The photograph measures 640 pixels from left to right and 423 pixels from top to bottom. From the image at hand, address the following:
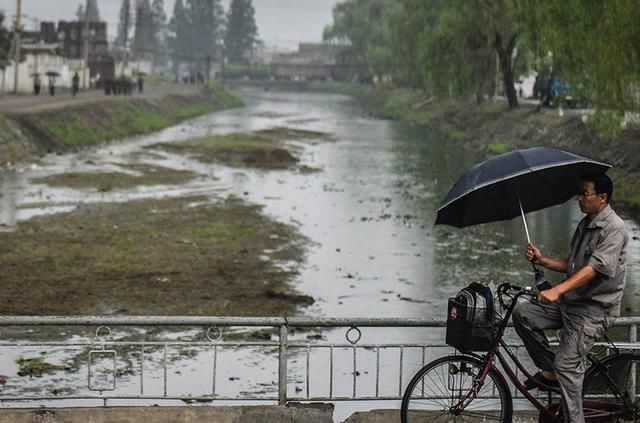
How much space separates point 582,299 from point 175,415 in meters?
3.09

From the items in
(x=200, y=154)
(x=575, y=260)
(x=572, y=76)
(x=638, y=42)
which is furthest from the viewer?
(x=200, y=154)

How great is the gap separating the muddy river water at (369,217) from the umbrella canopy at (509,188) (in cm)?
795

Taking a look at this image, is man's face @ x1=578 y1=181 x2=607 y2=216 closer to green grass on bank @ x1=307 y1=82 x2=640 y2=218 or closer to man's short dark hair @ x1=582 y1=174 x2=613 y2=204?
man's short dark hair @ x1=582 y1=174 x2=613 y2=204

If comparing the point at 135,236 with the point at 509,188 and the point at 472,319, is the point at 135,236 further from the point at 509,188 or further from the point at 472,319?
the point at 472,319

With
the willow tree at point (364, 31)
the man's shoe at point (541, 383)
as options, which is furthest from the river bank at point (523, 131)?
the man's shoe at point (541, 383)

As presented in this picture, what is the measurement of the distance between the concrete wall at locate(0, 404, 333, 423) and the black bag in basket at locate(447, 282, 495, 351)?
1.42 m

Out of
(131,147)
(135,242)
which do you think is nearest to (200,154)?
(131,147)

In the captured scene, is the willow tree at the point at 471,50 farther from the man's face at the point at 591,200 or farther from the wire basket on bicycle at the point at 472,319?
the wire basket on bicycle at the point at 472,319

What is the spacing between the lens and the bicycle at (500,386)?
788cm

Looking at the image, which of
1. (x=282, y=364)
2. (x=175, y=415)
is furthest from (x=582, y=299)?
(x=175, y=415)

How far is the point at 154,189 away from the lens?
34375mm

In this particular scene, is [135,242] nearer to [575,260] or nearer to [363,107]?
[575,260]

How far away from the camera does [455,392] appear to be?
806 cm

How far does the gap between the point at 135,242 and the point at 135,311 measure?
6627 mm
